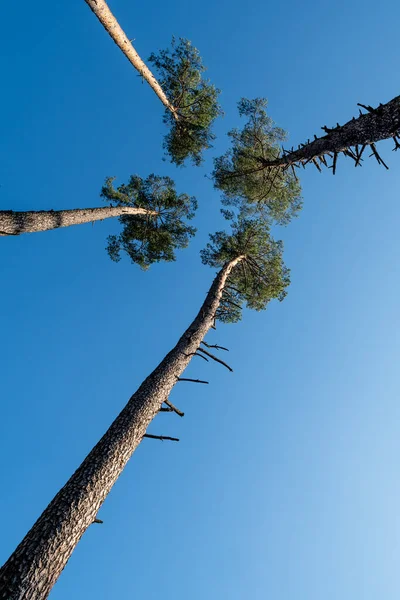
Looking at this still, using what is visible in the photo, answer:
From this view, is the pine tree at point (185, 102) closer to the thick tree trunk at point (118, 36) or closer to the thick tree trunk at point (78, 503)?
the thick tree trunk at point (118, 36)

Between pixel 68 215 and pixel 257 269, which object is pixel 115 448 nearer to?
pixel 68 215

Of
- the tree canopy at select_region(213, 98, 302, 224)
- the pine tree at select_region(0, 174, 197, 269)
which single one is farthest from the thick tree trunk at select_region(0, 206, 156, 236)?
the tree canopy at select_region(213, 98, 302, 224)

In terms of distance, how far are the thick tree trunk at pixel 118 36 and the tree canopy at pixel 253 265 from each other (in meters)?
5.32

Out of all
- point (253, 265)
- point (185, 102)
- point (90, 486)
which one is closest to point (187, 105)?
point (185, 102)

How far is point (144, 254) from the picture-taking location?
13.6 metres

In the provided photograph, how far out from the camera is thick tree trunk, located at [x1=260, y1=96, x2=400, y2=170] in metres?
5.16

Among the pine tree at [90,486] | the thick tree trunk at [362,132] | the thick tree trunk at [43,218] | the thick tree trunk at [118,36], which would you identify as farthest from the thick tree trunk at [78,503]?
the thick tree trunk at [118,36]

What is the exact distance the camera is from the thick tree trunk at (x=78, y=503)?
3.20 m

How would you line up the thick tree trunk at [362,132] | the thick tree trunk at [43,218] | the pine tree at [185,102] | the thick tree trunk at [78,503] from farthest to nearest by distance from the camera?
the pine tree at [185,102], the thick tree trunk at [43,218], the thick tree trunk at [362,132], the thick tree trunk at [78,503]

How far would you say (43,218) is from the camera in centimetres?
768

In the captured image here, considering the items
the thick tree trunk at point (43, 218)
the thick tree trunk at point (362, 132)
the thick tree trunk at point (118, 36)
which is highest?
the thick tree trunk at point (118, 36)

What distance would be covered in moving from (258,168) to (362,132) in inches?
213

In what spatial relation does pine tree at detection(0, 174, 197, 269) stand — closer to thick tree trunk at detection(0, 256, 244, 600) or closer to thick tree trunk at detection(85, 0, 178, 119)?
thick tree trunk at detection(85, 0, 178, 119)

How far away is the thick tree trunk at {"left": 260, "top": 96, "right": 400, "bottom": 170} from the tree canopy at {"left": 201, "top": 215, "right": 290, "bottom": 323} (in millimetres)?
4154
